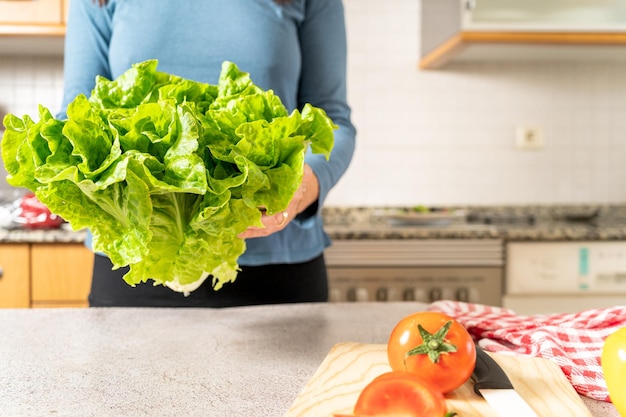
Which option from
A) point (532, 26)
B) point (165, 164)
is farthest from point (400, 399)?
point (532, 26)

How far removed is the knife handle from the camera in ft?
2.49

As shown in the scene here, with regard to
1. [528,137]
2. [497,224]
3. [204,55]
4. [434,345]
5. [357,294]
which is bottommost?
[357,294]

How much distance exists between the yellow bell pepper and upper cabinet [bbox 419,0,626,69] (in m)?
1.90

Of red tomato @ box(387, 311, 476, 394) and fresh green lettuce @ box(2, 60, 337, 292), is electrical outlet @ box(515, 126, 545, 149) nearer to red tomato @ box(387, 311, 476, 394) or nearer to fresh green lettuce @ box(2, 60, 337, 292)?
fresh green lettuce @ box(2, 60, 337, 292)

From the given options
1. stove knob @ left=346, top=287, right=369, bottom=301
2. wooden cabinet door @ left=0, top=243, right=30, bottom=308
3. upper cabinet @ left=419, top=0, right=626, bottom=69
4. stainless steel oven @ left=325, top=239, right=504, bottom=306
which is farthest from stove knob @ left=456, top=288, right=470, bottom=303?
wooden cabinet door @ left=0, top=243, right=30, bottom=308

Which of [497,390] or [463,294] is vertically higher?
[497,390]

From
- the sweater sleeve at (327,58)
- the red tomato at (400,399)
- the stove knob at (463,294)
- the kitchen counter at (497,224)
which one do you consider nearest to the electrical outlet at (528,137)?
the kitchen counter at (497,224)

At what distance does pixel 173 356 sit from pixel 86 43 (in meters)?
0.70

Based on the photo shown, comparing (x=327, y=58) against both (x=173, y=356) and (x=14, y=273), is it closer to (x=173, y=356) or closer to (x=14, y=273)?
(x=173, y=356)

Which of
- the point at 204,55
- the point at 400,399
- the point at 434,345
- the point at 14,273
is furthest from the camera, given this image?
the point at 14,273

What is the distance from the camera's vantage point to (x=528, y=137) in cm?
306

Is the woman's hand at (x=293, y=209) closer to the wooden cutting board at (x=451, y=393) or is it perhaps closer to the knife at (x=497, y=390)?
the wooden cutting board at (x=451, y=393)

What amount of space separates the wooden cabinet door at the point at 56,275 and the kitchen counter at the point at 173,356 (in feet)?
3.81

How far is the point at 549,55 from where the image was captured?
288cm
